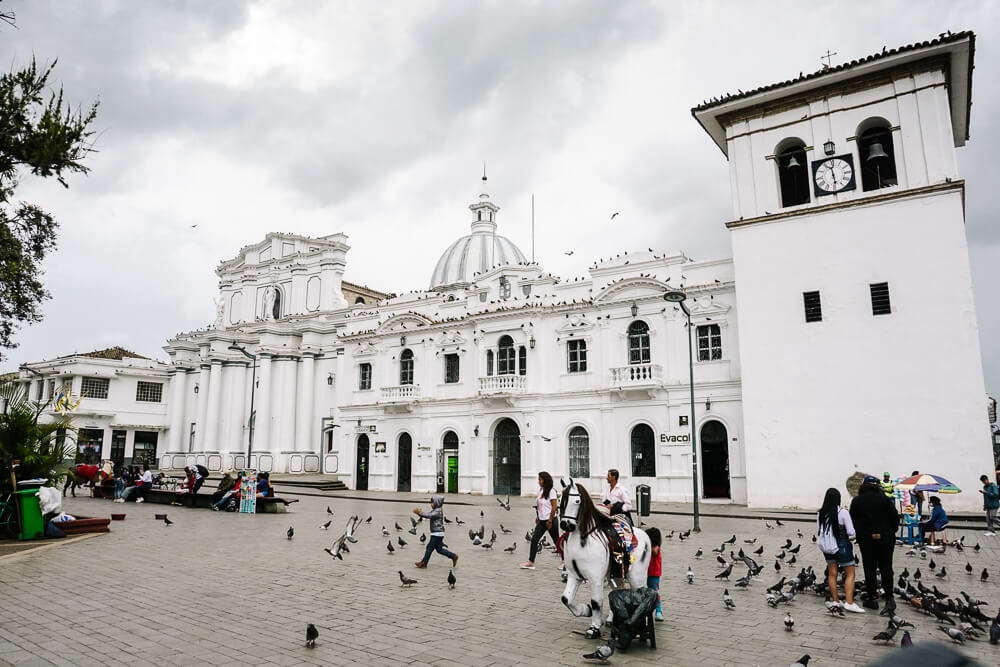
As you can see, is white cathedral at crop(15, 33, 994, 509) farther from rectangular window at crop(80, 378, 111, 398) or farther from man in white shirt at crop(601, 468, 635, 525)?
rectangular window at crop(80, 378, 111, 398)

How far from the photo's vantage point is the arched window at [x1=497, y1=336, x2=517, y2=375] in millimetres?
32812

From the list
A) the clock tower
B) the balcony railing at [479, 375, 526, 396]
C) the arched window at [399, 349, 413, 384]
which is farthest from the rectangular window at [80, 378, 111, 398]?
the clock tower

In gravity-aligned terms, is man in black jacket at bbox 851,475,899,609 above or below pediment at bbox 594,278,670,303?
below

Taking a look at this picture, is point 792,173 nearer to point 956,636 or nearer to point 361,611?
point 956,636

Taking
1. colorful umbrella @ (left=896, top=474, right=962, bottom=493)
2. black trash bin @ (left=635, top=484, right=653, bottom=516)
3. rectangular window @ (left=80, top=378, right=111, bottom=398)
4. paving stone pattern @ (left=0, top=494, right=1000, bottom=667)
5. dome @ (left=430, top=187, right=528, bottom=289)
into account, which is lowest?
paving stone pattern @ (left=0, top=494, right=1000, bottom=667)

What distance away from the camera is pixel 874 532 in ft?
29.5

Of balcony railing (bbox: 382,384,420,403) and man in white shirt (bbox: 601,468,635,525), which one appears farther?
balcony railing (bbox: 382,384,420,403)

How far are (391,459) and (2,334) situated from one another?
19.5 meters

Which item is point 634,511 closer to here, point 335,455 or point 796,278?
point 796,278

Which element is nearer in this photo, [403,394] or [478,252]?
[403,394]

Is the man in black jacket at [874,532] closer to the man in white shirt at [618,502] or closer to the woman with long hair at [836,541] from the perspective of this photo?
the woman with long hair at [836,541]

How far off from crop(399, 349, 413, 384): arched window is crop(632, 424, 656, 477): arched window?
1355 centimetres

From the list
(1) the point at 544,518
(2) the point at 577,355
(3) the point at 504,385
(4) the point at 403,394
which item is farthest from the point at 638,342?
(1) the point at 544,518

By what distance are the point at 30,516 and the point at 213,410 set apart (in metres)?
39.7
